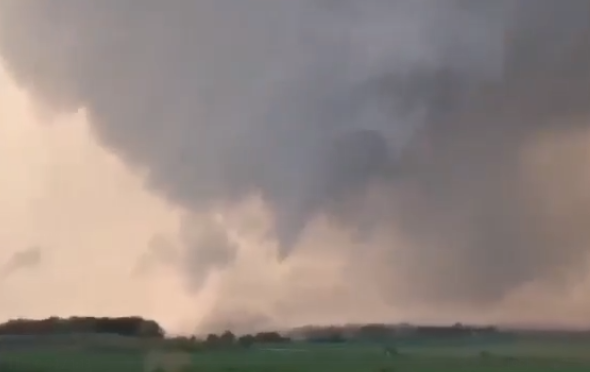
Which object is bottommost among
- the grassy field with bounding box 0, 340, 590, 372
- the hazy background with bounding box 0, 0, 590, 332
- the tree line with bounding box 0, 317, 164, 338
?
the grassy field with bounding box 0, 340, 590, 372

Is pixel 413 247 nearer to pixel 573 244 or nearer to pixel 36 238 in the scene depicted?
pixel 573 244

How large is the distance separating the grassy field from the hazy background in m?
0.06

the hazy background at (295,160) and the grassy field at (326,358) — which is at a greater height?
the hazy background at (295,160)

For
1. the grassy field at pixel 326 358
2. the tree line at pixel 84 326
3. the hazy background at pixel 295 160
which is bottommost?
→ the grassy field at pixel 326 358

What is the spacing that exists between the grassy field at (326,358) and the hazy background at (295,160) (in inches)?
2.4

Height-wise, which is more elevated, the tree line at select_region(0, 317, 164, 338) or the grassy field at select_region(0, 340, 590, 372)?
the tree line at select_region(0, 317, 164, 338)

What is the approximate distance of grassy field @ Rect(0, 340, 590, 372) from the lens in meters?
1.44

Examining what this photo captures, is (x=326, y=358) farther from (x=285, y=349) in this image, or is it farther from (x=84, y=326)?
(x=84, y=326)

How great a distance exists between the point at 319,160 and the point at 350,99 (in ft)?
0.50

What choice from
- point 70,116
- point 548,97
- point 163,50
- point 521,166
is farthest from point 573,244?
point 70,116

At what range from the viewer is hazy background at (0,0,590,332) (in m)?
1.49

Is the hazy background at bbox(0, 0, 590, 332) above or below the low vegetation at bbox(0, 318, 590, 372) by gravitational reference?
above

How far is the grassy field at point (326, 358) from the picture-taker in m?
1.44

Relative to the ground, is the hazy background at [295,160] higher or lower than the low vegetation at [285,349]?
higher
